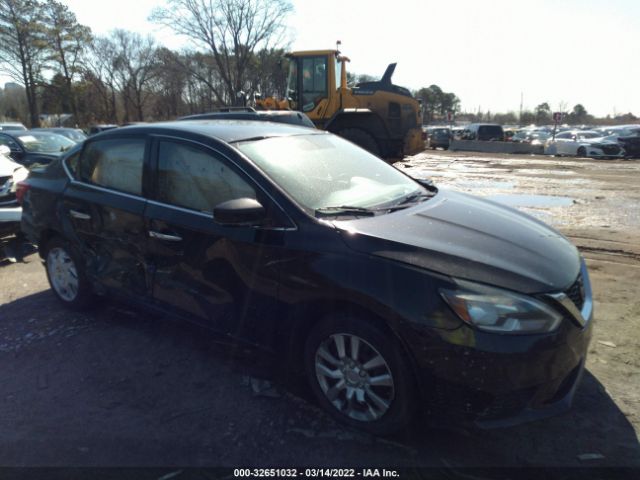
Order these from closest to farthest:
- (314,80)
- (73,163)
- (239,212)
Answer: (239,212), (73,163), (314,80)

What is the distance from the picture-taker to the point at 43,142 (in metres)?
11.3

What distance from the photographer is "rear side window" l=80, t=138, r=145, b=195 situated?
11.6ft

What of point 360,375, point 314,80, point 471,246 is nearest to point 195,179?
point 360,375

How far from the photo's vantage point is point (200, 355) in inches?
137

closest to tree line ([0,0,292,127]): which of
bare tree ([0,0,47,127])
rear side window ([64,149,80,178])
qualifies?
bare tree ([0,0,47,127])

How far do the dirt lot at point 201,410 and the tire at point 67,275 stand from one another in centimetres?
15

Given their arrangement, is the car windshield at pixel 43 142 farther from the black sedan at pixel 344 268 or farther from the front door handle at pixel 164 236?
the front door handle at pixel 164 236

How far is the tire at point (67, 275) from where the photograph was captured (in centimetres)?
407

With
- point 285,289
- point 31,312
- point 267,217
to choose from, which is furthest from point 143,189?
point 31,312

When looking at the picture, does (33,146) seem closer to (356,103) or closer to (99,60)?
(356,103)

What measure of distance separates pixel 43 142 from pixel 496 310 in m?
12.1

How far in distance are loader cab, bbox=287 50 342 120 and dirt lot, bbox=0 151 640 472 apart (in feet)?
34.4

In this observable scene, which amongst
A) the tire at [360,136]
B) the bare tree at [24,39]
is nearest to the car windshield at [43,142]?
the tire at [360,136]

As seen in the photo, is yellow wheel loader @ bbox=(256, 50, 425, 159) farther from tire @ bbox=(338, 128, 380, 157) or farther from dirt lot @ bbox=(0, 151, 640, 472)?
dirt lot @ bbox=(0, 151, 640, 472)
